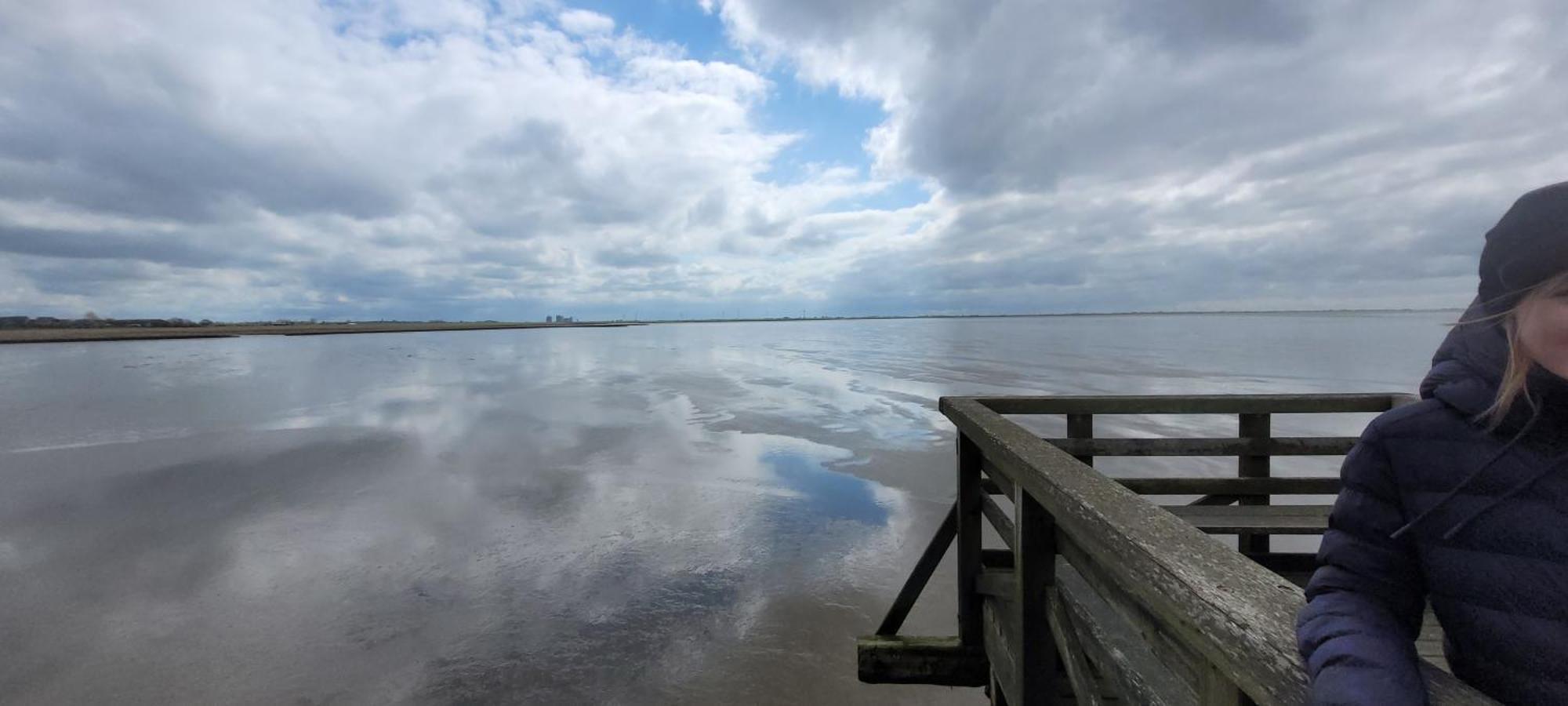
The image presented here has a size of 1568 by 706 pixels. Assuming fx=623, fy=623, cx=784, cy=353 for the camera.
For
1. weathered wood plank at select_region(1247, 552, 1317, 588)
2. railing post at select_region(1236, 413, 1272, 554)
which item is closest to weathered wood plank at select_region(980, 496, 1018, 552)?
weathered wood plank at select_region(1247, 552, 1317, 588)

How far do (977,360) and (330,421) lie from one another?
1118 inches

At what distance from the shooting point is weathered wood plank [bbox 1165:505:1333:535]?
3824 millimetres

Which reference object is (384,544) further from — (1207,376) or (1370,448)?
(1207,376)

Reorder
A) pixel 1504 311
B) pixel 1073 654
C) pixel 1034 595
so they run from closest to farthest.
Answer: pixel 1504 311, pixel 1073 654, pixel 1034 595

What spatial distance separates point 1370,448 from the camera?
50.1 inches

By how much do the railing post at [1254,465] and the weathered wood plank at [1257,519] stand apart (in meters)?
0.18

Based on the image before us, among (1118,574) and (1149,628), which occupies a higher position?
(1118,574)

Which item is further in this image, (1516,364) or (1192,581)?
(1192,581)

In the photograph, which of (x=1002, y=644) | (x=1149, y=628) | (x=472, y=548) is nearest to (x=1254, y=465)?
(x=1002, y=644)

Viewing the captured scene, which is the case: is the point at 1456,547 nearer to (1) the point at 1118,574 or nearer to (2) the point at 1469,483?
(2) the point at 1469,483

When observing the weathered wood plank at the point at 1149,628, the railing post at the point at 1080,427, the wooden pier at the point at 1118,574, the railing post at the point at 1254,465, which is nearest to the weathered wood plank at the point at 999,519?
the wooden pier at the point at 1118,574

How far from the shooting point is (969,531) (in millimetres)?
4457

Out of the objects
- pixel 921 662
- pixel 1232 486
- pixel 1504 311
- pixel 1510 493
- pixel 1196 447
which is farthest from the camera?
pixel 921 662

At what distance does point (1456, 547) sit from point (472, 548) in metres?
8.49
